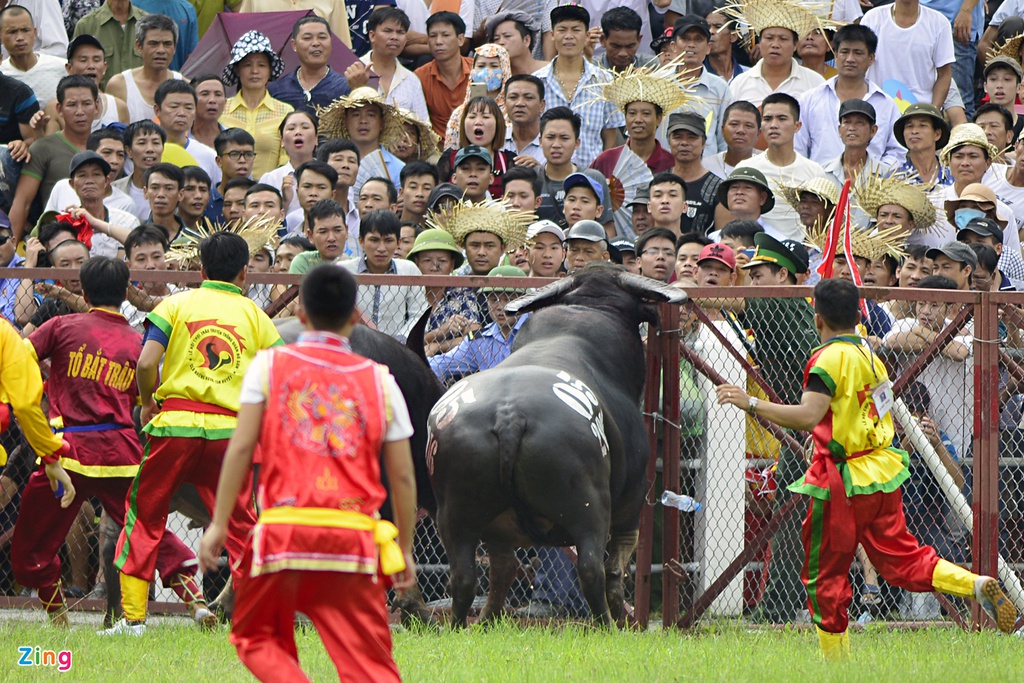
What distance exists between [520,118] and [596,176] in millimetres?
1632

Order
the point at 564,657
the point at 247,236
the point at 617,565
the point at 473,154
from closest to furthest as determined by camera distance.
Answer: the point at 564,657 < the point at 617,565 < the point at 247,236 < the point at 473,154

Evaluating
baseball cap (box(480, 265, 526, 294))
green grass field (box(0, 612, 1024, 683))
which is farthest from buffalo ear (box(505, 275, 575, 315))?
green grass field (box(0, 612, 1024, 683))

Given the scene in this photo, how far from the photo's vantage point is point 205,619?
25.9ft

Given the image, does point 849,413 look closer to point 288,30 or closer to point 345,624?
point 345,624

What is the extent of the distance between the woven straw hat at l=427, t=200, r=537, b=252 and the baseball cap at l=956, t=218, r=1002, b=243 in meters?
3.17

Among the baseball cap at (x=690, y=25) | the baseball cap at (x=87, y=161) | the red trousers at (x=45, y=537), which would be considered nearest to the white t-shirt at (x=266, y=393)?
the red trousers at (x=45, y=537)

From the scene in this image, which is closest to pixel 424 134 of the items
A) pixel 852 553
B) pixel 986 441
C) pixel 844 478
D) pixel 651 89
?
pixel 651 89

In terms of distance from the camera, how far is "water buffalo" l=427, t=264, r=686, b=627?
24.6ft

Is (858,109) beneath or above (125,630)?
above

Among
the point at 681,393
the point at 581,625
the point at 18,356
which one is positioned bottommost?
the point at 581,625

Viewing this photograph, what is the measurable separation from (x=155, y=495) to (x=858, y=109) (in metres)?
7.05

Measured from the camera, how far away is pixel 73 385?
26.8 feet

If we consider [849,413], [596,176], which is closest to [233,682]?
[849,413]

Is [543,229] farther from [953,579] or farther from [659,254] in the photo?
[953,579]
